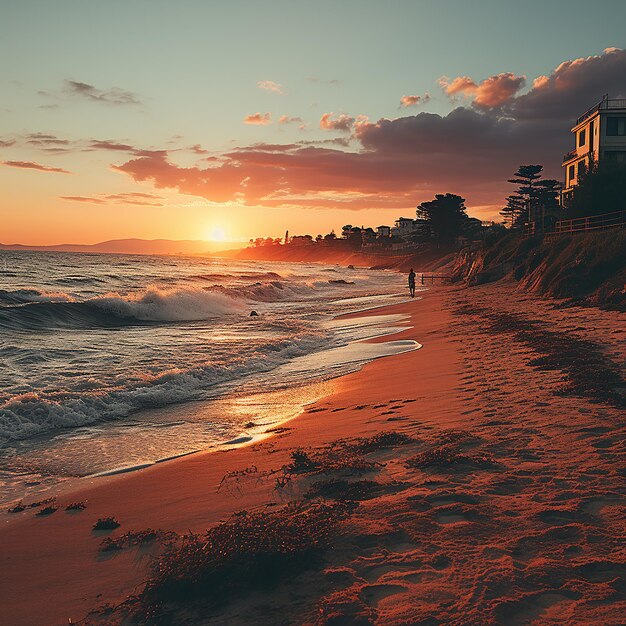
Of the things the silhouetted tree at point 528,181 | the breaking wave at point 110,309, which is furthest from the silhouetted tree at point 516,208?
the breaking wave at point 110,309

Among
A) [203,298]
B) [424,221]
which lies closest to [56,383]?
[203,298]

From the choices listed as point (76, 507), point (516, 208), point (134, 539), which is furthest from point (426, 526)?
point (516, 208)

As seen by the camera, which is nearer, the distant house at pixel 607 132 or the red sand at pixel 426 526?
the red sand at pixel 426 526

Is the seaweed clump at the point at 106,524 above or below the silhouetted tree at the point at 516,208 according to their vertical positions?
below

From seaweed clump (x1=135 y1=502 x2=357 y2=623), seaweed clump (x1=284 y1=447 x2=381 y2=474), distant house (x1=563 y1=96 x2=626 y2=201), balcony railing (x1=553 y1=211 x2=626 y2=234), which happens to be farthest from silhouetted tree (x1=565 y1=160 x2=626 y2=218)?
seaweed clump (x1=135 y1=502 x2=357 y2=623)

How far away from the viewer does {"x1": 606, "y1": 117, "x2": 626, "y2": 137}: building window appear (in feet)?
154

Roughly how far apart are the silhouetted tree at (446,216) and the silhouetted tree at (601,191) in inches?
3441

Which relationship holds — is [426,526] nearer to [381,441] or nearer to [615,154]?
[381,441]

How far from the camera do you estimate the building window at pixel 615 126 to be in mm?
47031

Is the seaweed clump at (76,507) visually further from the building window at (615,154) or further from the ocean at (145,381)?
the building window at (615,154)

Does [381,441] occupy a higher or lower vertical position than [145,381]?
higher

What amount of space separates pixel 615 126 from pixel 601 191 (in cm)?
1847

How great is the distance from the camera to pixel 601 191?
1348 inches

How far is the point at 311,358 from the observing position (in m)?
15.7
